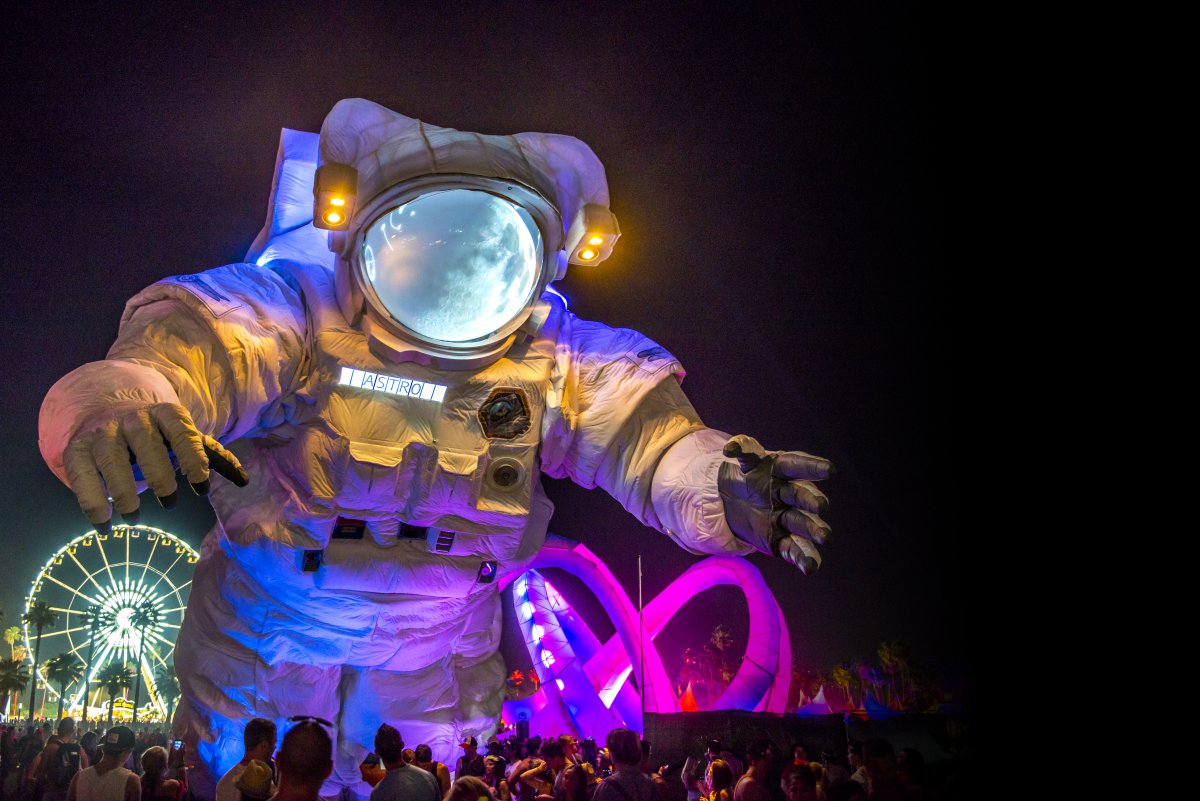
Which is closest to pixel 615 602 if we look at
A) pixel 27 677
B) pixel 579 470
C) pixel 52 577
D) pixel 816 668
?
pixel 816 668

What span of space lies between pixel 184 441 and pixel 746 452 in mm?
→ 1890

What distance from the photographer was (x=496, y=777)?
14.7 feet

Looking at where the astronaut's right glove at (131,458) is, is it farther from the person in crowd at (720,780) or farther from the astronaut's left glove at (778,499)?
the person in crowd at (720,780)

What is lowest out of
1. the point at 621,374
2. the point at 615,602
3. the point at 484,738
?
the point at 615,602

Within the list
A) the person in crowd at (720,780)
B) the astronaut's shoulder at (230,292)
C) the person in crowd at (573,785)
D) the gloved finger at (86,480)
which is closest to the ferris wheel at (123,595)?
the astronaut's shoulder at (230,292)

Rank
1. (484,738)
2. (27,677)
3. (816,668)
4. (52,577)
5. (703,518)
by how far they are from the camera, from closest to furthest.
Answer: (703,518), (484,738), (816,668), (52,577), (27,677)

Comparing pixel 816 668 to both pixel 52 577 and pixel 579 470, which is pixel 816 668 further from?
pixel 52 577

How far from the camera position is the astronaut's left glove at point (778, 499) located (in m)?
2.72

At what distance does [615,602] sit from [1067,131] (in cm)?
738

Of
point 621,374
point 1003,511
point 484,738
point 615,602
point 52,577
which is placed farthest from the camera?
point 52,577

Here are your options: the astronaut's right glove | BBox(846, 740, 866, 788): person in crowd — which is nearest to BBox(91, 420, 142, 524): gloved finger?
the astronaut's right glove

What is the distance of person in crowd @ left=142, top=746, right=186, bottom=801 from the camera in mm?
2688

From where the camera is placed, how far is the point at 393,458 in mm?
3492

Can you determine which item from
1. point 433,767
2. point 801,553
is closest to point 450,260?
point 801,553
